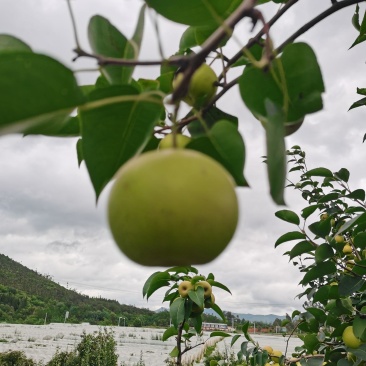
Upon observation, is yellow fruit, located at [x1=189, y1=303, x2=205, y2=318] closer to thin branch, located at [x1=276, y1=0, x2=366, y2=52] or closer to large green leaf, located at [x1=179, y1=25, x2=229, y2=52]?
large green leaf, located at [x1=179, y1=25, x2=229, y2=52]

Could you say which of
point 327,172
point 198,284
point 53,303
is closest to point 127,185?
point 327,172

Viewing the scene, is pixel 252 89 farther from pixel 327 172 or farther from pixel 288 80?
pixel 327 172

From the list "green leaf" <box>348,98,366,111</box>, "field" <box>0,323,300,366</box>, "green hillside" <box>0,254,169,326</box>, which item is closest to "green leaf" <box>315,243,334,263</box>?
"green leaf" <box>348,98,366,111</box>

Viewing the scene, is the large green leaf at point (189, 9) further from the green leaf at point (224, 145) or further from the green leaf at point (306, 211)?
the green leaf at point (306, 211)

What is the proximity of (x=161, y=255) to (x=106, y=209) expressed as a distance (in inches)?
3.3

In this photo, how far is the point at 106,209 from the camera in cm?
48

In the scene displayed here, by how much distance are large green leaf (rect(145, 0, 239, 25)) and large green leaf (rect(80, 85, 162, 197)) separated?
15 cm

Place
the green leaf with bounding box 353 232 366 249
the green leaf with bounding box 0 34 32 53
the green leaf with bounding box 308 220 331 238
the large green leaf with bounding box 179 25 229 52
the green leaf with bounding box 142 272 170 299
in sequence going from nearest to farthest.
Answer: the green leaf with bounding box 0 34 32 53, the large green leaf with bounding box 179 25 229 52, the green leaf with bounding box 353 232 366 249, the green leaf with bounding box 308 220 331 238, the green leaf with bounding box 142 272 170 299

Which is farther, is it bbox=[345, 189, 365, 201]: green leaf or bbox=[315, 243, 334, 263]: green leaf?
bbox=[345, 189, 365, 201]: green leaf

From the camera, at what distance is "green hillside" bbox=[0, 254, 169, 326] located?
92.8 feet

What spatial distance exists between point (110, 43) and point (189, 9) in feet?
0.46

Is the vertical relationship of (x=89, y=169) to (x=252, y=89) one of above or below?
below

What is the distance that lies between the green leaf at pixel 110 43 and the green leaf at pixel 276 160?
31 cm

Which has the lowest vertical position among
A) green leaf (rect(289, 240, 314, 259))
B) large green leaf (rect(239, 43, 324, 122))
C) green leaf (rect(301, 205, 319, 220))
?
large green leaf (rect(239, 43, 324, 122))
